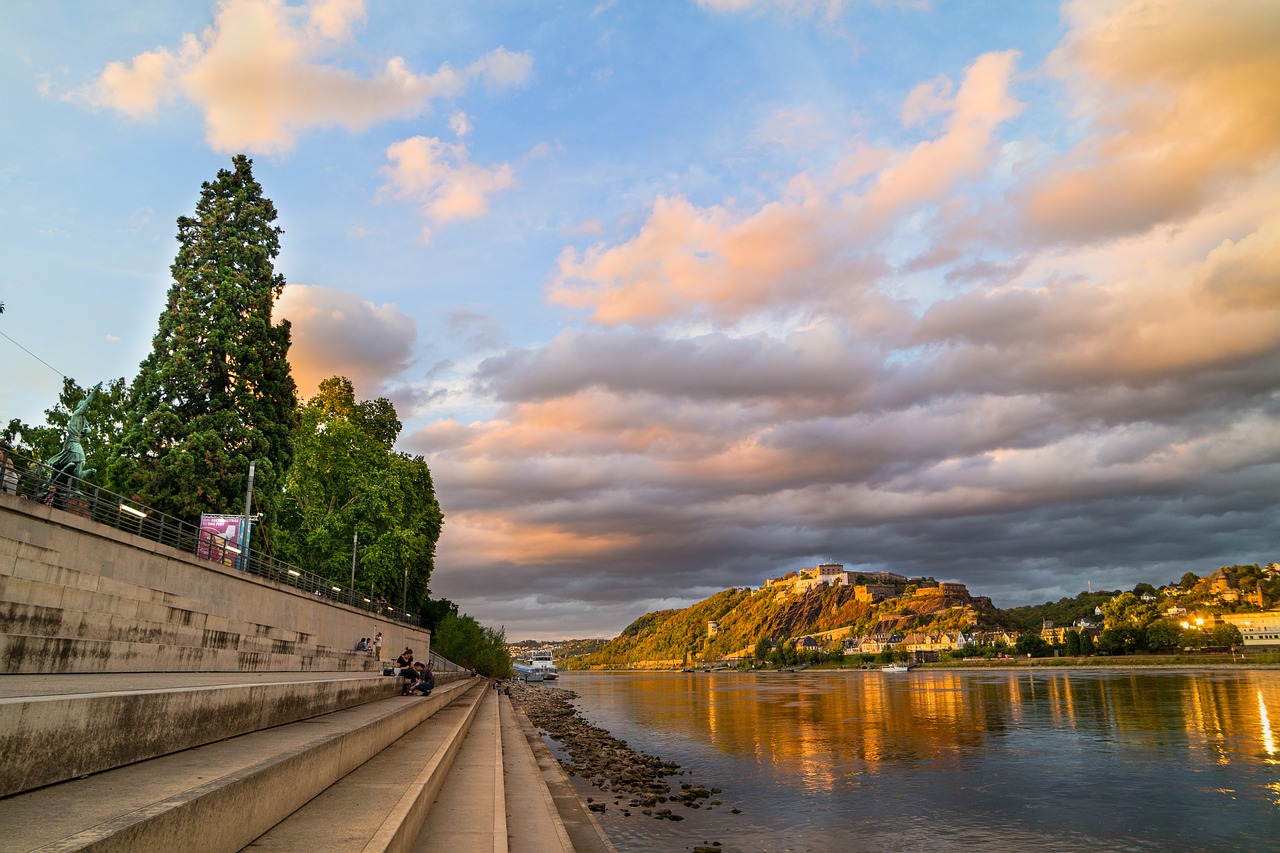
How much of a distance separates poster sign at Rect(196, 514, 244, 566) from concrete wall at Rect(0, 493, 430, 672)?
1348 mm

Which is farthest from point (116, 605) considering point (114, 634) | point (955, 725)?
point (955, 725)

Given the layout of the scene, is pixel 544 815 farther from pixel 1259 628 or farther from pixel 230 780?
pixel 1259 628

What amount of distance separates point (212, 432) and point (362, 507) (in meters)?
13.4

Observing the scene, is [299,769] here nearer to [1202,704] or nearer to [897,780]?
[897,780]

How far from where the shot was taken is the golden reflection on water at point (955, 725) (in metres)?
32.3

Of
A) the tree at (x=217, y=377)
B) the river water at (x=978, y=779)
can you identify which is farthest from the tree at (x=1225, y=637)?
the tree at (x=217, y=377)

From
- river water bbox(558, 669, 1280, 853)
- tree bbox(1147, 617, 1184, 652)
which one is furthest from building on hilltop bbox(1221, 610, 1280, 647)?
river water bbox(558, 669, 1280, 853)

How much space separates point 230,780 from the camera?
555cm

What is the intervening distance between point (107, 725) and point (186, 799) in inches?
68.3

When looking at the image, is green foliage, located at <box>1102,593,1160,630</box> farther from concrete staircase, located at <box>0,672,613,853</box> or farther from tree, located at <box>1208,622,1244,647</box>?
concrete staircase, located at <box>0,672,613,853</box>

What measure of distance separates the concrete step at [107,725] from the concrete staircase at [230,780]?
0.04ft

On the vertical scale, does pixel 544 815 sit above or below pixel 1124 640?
below

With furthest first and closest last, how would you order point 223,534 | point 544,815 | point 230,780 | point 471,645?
point 471,645 < point 223,534 < point 544,815 < point 230,780

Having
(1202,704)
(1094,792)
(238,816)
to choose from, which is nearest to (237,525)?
(238,816)
